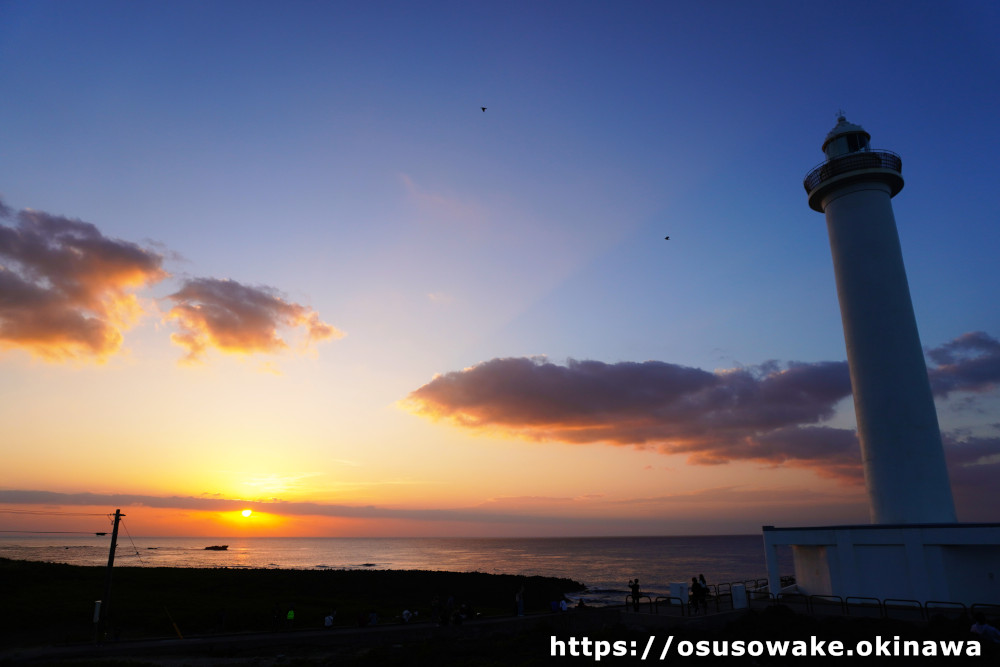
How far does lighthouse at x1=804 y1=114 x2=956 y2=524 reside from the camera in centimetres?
2419

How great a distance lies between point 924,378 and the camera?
82.9ft

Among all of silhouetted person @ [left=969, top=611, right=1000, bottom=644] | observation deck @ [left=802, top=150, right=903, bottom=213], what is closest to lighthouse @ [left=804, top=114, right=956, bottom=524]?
observation deck @ [left=802, top=150, right=903, bottom=213]

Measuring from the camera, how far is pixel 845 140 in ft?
95.0

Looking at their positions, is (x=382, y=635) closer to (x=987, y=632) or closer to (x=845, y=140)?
(x=987, y=632)

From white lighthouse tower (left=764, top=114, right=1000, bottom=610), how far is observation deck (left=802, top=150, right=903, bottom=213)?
2.0 inches

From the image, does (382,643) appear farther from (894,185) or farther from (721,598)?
(894,185)

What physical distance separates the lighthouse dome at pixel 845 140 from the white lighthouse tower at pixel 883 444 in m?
0.05

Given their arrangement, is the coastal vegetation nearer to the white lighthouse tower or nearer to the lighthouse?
the white lighthouse tower

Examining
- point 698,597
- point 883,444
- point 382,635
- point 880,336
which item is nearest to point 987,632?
point 698,597

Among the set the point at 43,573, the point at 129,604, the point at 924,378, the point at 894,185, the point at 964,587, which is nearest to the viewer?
the point at 964,587

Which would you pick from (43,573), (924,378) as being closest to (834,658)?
(924,378)

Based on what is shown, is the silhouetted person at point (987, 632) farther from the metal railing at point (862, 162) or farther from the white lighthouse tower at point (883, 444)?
the metal railing at point (862, 162)

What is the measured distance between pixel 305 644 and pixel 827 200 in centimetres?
3236

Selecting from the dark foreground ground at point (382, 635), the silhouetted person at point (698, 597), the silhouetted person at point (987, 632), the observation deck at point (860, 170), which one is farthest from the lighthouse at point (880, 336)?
the silhouetted person at point (987, 632)
